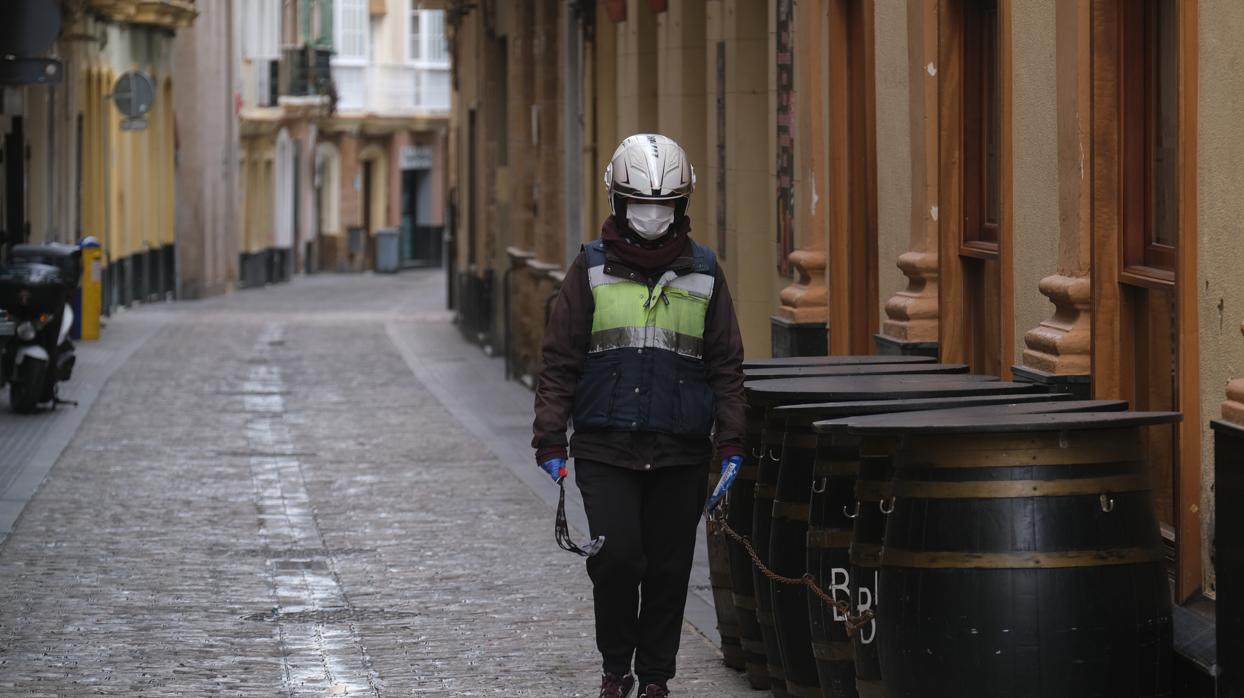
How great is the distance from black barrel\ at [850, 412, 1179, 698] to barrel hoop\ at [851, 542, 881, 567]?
28 cm

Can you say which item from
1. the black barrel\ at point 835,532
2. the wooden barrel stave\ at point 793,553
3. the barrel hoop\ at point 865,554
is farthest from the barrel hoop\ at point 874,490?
the wooden barrel stave\ at point 793,553

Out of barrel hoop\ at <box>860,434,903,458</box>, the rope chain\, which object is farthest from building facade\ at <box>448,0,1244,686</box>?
the rope chain\

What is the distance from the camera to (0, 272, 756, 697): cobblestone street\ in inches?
336

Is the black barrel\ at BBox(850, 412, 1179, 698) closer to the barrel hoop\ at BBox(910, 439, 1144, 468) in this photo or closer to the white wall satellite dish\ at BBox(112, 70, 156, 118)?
the barrel hoop\ at BBox(910, 439, 1144, 468)

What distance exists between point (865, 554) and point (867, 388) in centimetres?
111

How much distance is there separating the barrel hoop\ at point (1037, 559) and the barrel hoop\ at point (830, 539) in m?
0.78

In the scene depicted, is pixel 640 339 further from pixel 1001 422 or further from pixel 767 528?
pixel 1001 422

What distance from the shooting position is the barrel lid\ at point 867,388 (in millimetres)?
7043

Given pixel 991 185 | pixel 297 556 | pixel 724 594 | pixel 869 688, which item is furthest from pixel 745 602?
pixel 297 556

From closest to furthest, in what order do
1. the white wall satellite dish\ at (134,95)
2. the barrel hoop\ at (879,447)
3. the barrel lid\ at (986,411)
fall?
the barrel lid\ at (986,411) < the barrel hoop\ at (879,447) < the white wall satellite dish\ at (134,95)

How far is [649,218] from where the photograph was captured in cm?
713

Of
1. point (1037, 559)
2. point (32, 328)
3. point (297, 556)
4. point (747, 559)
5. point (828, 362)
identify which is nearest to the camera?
point (1037, 559)

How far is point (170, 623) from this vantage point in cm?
947

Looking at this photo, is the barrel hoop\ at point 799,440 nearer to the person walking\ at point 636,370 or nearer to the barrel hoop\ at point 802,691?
the person walking\ at point 636,370
